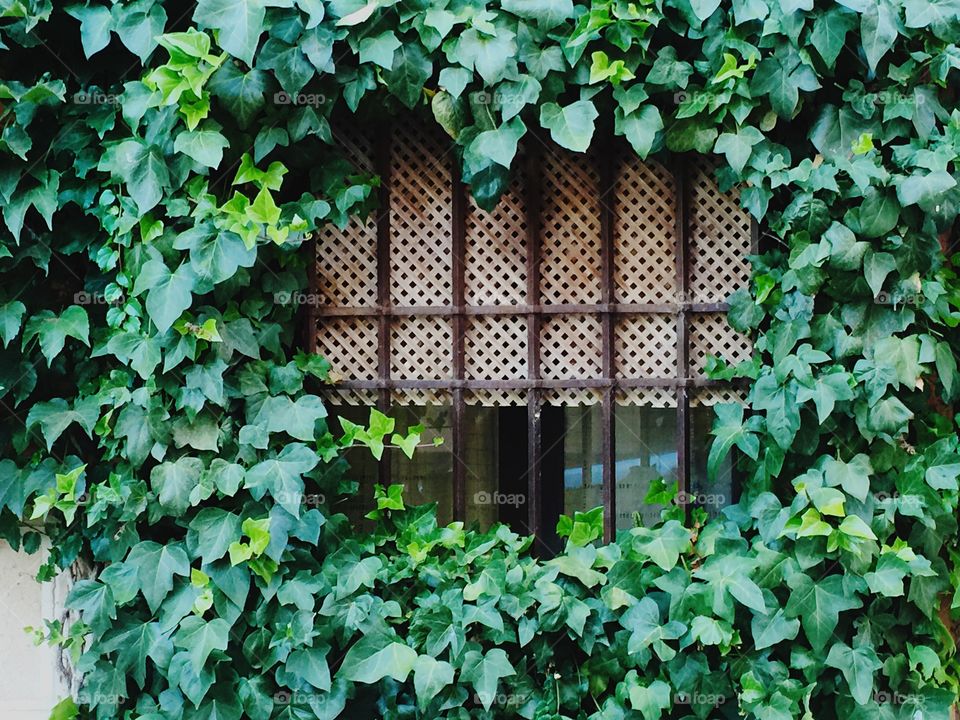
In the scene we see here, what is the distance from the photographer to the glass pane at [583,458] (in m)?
5.30

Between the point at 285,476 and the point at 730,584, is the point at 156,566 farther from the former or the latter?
the point at 730,584

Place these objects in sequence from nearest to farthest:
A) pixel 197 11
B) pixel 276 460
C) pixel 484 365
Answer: pixel 197 11, pixel 276 460, pixel 484 365

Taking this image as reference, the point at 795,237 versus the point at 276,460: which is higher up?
the point at 795,237

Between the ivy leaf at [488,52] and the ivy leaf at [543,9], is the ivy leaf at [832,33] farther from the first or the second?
the ivy leaf at [488,52]

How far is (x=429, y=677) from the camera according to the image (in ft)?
10.3

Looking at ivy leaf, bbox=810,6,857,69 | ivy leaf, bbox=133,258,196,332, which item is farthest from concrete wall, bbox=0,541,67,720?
ivy leaf, bbox=810,6,857,69

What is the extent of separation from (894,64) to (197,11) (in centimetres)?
226

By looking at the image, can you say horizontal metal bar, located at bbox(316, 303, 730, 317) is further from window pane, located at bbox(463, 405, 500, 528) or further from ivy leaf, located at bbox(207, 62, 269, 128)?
window pane, located at bbox(463, 405, 500, 528)

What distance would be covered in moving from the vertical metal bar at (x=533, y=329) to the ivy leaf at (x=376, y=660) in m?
0.65

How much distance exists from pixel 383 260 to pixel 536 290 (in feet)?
1.90

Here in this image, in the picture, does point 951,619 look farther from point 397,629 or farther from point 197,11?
point 197,11

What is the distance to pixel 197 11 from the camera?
3.05 metres

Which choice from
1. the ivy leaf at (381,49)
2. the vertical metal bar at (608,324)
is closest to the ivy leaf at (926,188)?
the vertical metal bar at (608,324)

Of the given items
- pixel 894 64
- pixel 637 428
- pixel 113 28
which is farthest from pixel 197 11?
pixel 637 428
